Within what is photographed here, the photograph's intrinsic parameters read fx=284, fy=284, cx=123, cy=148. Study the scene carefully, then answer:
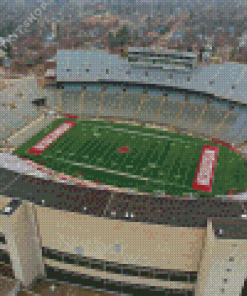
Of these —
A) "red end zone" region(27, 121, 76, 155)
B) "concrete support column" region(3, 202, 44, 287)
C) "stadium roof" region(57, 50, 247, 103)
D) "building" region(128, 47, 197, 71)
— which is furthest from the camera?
"building" region(128, 47, 197, 71)

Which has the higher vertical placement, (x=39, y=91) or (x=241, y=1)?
(x=241, y=1)

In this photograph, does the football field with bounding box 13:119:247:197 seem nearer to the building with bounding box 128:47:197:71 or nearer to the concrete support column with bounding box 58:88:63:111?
the concrete support column with bounding box 58:88:63:111

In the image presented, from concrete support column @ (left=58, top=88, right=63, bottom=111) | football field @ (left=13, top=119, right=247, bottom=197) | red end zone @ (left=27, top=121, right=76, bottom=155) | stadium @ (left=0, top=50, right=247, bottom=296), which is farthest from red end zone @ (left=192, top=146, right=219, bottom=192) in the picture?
concrete support column @ (left=58, top=88, right=63, bottom=111)

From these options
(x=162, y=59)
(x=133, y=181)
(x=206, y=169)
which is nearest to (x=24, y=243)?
(x=133, y=181)

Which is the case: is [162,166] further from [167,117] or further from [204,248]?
[204,248]

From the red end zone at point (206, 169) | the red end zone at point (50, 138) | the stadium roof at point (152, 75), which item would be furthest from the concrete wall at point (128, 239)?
the stadium roof at point (152, 75)

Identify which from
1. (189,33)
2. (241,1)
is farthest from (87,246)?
(241,1)

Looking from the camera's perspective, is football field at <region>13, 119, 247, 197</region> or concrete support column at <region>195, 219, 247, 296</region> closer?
concrete support column at <region>195, 219, 247, 296</region>
